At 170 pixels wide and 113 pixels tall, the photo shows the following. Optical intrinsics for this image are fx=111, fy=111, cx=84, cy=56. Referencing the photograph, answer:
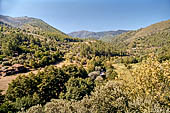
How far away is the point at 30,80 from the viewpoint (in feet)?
110

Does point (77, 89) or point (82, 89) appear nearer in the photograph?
point (77, 89)

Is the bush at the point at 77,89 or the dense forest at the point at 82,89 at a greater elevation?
the dense forest at the point at 82,89

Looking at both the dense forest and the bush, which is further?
the bush

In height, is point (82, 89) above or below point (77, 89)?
below

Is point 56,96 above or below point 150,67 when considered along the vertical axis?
below

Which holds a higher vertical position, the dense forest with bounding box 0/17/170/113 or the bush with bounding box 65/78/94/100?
the dense forest with bounding box 0/17/170/113

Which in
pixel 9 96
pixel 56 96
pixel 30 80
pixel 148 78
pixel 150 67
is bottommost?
pixel 56 96

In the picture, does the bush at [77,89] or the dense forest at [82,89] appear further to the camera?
the bush at [77,89]

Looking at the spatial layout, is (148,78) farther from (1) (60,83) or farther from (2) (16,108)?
(1) (60,83)

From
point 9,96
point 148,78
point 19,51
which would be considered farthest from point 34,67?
point 148,78

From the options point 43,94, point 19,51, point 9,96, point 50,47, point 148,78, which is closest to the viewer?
point 148,78

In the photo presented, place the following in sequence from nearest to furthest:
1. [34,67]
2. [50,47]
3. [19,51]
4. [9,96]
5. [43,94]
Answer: [9,96]
[43,94]
[34,67]
[19,51]
[50,47]

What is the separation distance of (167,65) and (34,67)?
6041 cm

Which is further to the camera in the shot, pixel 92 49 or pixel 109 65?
pixel 92 49
